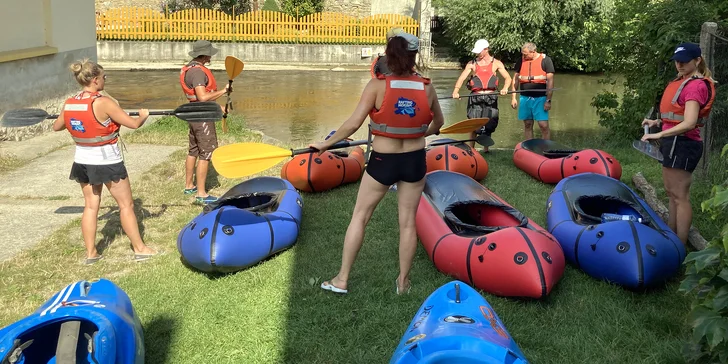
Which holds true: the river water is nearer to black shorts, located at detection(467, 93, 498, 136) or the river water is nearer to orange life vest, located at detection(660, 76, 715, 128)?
black shorts, located at detection(467, 93, 498, 136)

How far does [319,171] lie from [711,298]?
4.09 meters

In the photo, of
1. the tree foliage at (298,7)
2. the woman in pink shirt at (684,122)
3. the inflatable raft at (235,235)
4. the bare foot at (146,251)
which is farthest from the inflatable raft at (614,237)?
the tree foliage at (298,7)

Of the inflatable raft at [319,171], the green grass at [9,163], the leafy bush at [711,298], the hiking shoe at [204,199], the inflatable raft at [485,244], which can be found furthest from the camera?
the green grass at [9,163]

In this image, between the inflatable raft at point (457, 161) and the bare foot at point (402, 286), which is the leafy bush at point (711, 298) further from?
the inflatable raft at point (457, 161)

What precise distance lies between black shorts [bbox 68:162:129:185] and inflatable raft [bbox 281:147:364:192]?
6.88 ft

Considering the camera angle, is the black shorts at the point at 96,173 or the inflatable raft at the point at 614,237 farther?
the black shorts at the point at 96,173

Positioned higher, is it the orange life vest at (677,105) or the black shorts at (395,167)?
the orange life vest at (677,105)

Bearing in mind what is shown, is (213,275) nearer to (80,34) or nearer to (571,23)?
(80,34)

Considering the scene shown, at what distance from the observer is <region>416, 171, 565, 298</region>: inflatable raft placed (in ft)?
12.2

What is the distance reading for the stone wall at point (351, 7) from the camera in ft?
85.6

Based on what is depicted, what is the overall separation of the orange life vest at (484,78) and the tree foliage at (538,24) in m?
11.4

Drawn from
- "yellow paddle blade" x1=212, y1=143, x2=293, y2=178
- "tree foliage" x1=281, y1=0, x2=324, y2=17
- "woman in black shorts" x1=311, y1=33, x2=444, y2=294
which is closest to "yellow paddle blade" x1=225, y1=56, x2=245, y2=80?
"yellow paddle blade" x1=212, y1=143, x2=293, y2=178

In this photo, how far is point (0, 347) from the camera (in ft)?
8.43

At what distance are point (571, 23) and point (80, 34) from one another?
14.3m
